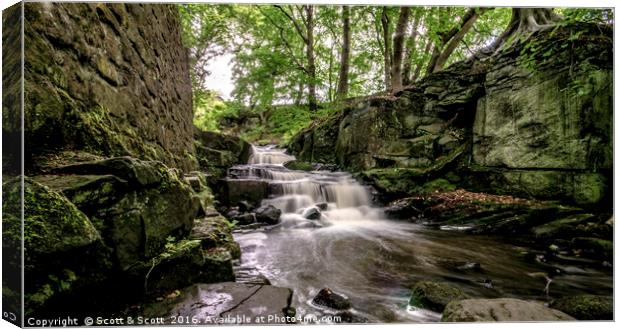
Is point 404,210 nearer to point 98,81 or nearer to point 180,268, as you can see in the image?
point 180,268

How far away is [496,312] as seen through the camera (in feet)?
8.32

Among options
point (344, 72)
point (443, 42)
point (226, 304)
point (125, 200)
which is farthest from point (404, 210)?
point (125, 200)

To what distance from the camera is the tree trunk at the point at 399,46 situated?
8340 mm

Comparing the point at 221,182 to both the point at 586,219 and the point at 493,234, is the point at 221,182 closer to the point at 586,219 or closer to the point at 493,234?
the point at 493,234

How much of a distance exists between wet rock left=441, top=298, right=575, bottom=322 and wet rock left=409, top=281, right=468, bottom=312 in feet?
0.66

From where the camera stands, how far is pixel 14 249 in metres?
1.95

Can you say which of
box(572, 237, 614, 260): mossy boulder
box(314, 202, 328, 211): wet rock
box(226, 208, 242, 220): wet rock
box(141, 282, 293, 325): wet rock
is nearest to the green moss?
box(314, 202, 328, 211): wet rock

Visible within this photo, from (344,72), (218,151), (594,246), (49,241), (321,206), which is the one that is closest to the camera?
(49,241)

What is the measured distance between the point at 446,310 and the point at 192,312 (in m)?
2.21

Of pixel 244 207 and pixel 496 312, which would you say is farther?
pixel 244 207

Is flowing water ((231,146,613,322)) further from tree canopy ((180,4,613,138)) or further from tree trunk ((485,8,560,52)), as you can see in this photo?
tree trunk ((485,8,560,52))

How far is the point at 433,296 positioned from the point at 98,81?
172 inches

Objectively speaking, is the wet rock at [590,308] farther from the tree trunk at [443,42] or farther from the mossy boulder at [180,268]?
the tree trunk at [443,42]

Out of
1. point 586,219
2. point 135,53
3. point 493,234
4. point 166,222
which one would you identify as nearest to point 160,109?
point 135,53
